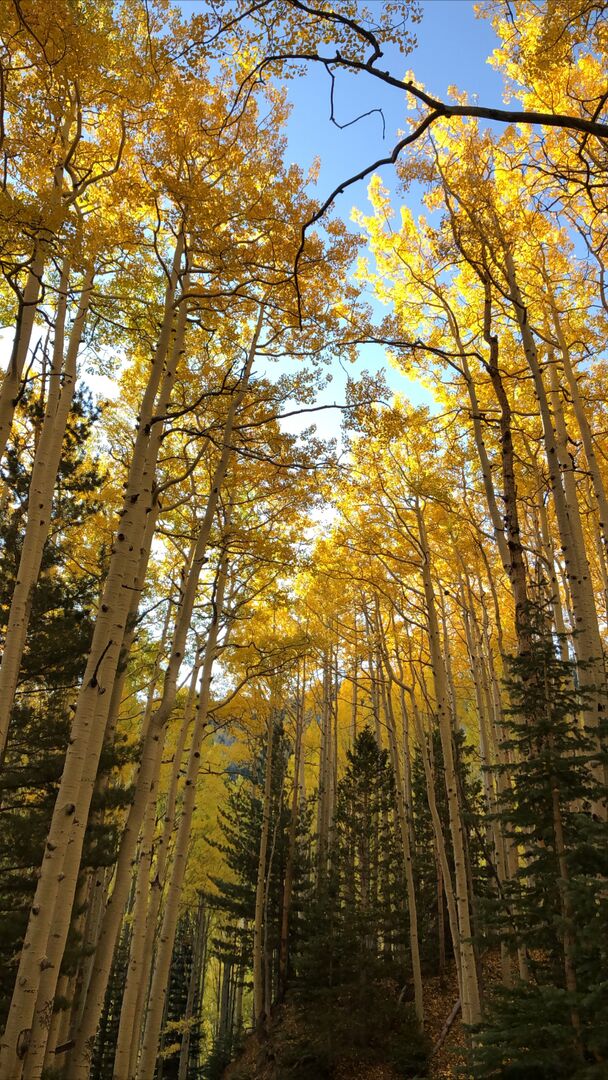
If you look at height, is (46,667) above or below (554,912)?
above

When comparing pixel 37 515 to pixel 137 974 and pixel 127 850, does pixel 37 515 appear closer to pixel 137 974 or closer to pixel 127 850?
pixel 127 850

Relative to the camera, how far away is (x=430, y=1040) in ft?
28.8

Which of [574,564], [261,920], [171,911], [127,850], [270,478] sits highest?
[270,478]

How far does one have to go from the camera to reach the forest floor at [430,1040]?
27.2 ft

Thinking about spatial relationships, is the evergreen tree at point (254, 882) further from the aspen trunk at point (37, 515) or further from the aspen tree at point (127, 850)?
the aspen trunk at point (37, 515)

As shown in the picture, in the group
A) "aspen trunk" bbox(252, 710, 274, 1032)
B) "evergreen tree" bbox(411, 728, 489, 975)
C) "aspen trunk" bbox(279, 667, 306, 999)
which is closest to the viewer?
"aspen trunk" bbox(252, 710, 274, 1032)

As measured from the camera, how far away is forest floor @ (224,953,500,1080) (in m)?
8.30

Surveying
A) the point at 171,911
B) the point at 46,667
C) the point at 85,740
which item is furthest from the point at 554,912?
the point at 46,667

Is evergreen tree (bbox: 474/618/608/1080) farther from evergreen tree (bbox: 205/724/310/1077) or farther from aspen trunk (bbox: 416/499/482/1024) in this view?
evergreen tree (bbox: 205/724/310/1077)

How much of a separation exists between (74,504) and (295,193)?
4.98m

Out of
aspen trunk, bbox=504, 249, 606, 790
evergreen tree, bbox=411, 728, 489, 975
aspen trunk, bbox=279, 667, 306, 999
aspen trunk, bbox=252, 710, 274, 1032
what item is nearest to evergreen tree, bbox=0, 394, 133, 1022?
aspen trunk, bbox=252, 710, 274, 1032

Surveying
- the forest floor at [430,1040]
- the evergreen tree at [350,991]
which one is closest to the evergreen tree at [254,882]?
the forest floor at [430,1040]

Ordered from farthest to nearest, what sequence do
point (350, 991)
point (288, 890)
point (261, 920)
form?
point (288, 890)
point (261, 920)
point (350, 991)

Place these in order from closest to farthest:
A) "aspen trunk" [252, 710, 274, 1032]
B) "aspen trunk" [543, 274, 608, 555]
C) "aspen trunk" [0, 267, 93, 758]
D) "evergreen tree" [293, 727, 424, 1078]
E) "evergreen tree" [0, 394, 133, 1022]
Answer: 1. "aspen trunk" [0, 267, 93, 758]
2. "evergreen tree" [0, 394, 133, 1022]
3. "aspen trunk" [543, 274, 608, 555]
4. "evergreen tree" [293, 727, 424, 1078]
5. "aspen trunk" [252, 710, 274, 1032]
